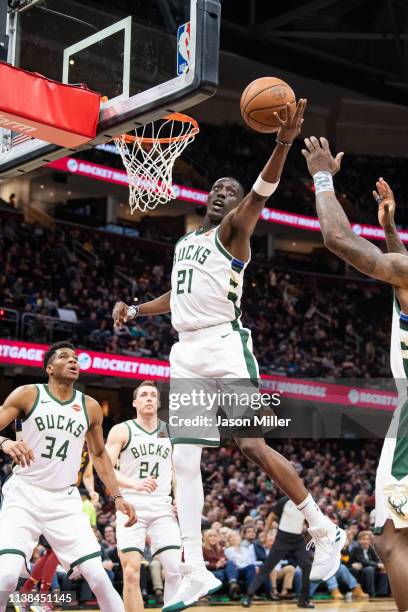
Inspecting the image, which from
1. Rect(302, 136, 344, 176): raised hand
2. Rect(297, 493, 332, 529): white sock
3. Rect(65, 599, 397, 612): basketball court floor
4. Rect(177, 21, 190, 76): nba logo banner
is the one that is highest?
Rect(177, 21, 190, 76): nba logo banner

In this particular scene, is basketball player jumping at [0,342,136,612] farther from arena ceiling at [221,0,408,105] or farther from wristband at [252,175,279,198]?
arena ceiling at [221,0,408,105]

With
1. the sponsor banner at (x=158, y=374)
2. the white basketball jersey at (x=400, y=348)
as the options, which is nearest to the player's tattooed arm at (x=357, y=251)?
the white basketball jersey at (x=400, y=348)

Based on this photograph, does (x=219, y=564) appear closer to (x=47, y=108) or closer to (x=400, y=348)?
(x=47, y=108)

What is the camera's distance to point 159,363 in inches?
856

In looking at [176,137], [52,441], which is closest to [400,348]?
[52,441]

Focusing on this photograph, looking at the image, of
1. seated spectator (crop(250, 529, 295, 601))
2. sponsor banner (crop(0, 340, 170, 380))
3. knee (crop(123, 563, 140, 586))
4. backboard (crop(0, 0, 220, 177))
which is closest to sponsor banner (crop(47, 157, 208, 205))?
sponsor banner (crop(0, 340, 170, 380))

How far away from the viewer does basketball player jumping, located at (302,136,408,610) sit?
4.59 metres

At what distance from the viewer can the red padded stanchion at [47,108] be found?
22.0 ft

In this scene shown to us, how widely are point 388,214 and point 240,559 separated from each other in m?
8.97

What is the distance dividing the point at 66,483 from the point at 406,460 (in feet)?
9.45

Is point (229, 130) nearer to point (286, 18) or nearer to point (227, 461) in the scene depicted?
point (286, 18)

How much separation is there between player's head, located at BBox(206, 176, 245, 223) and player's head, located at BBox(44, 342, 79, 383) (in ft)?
5.19

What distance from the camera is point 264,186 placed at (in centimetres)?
570

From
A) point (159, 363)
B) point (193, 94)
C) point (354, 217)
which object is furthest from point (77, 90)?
point (354, 217)
